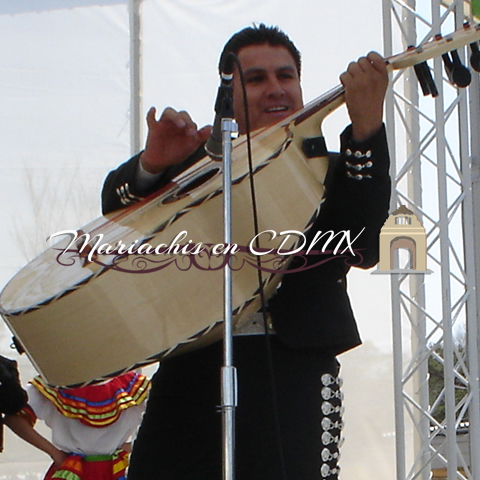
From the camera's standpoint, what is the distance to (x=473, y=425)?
3484 mm

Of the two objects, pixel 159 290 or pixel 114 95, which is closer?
pixel 159 290

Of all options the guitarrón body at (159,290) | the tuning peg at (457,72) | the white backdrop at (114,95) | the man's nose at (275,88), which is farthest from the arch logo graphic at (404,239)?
the guitarrón body at (159,290)

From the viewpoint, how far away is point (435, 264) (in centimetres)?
394

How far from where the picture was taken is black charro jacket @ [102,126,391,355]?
1337 mm

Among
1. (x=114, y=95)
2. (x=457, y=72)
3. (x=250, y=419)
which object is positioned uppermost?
(x=114, y=95)

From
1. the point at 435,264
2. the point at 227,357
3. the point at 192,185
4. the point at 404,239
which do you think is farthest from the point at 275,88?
the point at 435,264

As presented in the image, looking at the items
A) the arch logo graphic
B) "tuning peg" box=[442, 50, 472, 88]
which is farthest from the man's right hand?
the arch logo graphic

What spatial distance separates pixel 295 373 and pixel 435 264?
9.05 feet

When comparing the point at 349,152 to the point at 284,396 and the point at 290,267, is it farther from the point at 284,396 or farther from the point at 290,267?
the point at 284,396

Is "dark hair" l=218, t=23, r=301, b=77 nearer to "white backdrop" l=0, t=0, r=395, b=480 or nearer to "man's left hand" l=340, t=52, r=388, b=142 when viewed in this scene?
"man's left hand" l=340, t=52, r=388, b=142

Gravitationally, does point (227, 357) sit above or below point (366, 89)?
below

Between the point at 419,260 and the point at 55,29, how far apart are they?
7.32ft

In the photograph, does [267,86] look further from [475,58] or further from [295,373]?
[295,373]

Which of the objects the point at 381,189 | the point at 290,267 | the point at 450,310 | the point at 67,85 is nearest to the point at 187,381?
the point at 290,267
